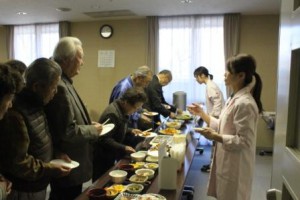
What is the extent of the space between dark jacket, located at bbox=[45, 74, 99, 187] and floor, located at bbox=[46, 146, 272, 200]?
1498mm

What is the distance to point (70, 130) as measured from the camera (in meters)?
1.59

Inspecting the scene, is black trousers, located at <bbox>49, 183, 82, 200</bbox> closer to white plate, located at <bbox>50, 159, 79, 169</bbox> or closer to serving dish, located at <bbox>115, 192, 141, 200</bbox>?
white plate, located at <bbox>50, 159, 79, 169</bbox>

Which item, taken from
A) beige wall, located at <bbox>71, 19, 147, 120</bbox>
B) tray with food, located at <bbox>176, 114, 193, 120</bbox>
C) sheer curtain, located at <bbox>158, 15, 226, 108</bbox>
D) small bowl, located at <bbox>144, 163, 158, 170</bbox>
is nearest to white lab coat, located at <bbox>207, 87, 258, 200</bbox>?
small bowl, located at <bbox>144, 163, 158, 170</bbox>

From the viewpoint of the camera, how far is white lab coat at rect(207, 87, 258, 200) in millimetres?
1628

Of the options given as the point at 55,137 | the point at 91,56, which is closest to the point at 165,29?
the point at 91,56

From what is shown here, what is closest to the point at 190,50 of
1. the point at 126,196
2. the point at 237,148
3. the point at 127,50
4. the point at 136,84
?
the point at 127,50

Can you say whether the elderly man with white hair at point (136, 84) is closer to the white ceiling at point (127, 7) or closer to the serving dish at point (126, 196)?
the white ceiling at point (127, 7)

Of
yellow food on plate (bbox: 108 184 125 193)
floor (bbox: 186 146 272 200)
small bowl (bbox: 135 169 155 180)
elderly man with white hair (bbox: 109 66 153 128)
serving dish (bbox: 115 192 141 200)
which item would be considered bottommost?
floor (bbox: 186 146 272 200)

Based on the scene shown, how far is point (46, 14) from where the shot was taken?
5.05m

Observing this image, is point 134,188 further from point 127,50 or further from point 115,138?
point 127,50

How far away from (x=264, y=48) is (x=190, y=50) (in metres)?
1.34

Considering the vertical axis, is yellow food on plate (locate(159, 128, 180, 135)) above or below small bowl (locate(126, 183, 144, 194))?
above

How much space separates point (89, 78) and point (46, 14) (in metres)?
1.53

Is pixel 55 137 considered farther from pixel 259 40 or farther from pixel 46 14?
pixel 259 40
